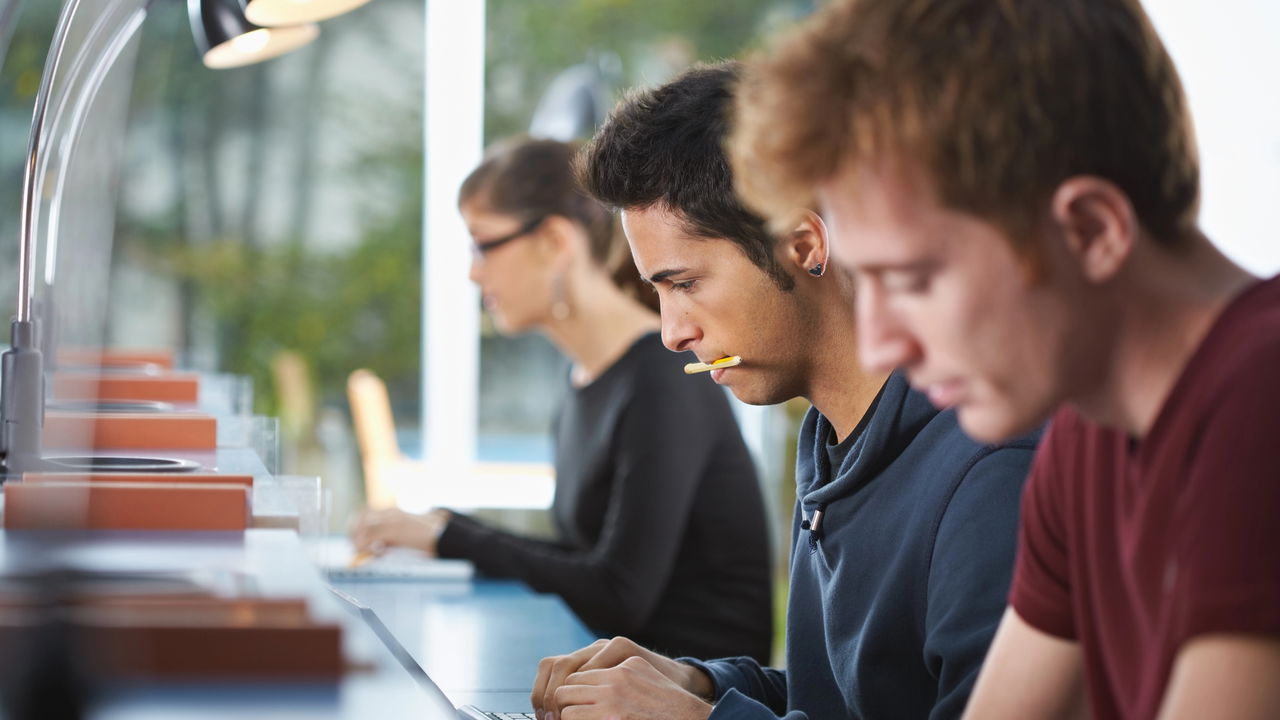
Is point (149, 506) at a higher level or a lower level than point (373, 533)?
higher

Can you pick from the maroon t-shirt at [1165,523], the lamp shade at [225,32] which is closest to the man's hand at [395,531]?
the lamp shade at [225,32]

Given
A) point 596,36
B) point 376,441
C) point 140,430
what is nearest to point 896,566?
point 140,430

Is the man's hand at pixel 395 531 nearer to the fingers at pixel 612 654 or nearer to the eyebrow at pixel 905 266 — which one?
the fingers at pixel 612 654

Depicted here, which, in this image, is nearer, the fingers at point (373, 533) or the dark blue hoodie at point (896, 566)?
the dark blue hoodie at point (896, 566)

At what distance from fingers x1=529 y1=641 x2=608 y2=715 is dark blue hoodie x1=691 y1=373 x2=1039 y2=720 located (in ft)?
0.56

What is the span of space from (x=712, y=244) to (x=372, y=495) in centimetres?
409

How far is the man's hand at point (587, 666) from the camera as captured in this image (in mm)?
1301

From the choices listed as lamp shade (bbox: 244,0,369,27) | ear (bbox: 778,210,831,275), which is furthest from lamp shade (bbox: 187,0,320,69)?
ear (bbox: 778,210,831,275)

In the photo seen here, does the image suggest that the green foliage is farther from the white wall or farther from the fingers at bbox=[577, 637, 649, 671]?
the fingers at bbox=[577, 637, 649, 671]

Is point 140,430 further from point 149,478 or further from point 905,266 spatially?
point 905,266

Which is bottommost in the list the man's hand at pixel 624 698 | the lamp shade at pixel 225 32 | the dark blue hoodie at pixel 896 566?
the man's hand at pixel 624 698

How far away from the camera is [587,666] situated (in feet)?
4.30

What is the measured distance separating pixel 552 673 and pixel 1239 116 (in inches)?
95.5

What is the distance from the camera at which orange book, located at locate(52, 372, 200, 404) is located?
251 cm
